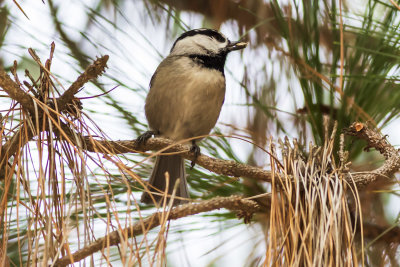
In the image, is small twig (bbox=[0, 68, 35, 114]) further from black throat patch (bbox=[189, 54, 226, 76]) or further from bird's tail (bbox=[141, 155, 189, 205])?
black throat patch (bbox=[189, 54, 226, 76])

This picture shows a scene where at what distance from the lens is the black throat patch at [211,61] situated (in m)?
2.45

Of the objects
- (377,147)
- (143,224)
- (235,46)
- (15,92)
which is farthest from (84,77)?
(235,46)

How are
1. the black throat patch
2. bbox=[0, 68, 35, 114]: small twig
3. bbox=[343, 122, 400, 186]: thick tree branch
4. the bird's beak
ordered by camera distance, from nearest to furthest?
bbox=[0, 68, 35, 114]: small twig
bbox=[343, 122, 400, 186]: thick tree branch
the bird's beak
the black throat patch

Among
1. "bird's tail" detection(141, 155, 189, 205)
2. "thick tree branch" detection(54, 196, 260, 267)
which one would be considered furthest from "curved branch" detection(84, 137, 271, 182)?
"bird's tail" detection(141, 155, 189, 205)

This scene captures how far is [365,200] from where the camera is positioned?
5.82 feet

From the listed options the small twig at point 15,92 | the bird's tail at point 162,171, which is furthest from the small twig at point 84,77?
the bird's tail at point 162,171

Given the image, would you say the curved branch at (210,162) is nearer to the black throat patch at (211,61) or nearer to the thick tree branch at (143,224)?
the thick tree branch at (143,224)

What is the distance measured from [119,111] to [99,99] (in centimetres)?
8

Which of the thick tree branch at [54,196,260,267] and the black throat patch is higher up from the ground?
the black throat patch

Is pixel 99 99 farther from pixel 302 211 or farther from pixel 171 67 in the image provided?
pixel 302 211

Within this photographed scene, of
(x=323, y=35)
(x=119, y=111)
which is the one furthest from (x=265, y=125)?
(x=119, y=111)

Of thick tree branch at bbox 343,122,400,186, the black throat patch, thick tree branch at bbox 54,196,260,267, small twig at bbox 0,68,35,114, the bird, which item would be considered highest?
the black throat patch

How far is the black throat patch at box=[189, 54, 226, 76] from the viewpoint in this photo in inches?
96.3

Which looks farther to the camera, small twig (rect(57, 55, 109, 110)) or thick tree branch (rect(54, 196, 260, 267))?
small twig (rect(57, 55, 109, 110))
